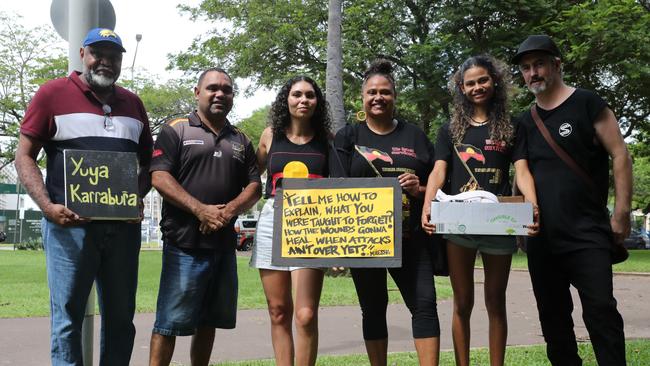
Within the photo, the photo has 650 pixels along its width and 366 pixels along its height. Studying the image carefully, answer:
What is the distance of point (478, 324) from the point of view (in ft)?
26.9

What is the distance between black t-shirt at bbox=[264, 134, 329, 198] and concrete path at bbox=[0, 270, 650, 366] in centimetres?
222

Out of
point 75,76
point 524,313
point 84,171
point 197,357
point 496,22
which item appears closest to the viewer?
point 84,171

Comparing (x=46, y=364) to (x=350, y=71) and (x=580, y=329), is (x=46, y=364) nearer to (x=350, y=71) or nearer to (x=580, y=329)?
(x=580, y=329)

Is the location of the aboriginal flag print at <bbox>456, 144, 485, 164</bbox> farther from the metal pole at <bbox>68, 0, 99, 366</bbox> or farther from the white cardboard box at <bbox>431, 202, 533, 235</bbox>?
the metal pole at <bbox>68, 0, 99, 366</bbox>

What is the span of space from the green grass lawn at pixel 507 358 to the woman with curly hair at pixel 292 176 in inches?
49.7

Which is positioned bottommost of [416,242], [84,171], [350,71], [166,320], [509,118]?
[166,320]

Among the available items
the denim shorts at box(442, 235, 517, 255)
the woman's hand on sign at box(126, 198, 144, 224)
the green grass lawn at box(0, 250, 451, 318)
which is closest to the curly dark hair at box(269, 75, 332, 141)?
the woman's hand on sign at box(126, 198, 144, 224)

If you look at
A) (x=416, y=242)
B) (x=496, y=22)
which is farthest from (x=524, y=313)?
(x=496, y=22)

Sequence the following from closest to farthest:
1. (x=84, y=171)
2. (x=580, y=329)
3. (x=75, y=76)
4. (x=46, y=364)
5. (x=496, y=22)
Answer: (x=84, y=171), (x=75, y=76), (x=46, y=364), (x=580, y=329), (x=496, y=22)

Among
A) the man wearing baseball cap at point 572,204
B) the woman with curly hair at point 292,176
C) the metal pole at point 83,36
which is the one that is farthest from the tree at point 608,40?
the metal pole at point 83,36

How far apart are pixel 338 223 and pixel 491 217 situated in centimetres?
95

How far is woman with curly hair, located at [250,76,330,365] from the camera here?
4.38 metres

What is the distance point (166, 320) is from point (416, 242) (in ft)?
5.70

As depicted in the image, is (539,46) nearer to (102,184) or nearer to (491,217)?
(491,217)
